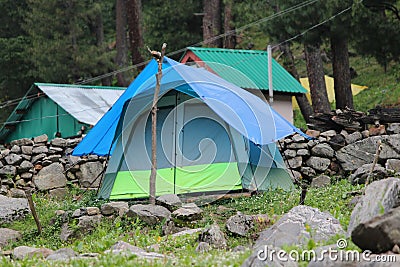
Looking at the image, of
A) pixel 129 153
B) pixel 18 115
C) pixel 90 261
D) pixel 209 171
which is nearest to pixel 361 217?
pixel 90 261

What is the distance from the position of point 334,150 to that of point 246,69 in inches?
191

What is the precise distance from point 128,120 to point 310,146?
12.9 ft

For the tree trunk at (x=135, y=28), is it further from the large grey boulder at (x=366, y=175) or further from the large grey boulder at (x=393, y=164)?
the large grey boulder at (x=366, y=175)

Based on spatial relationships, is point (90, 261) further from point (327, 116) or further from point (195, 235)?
point (327, 116)

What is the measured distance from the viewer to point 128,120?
42.0 feet

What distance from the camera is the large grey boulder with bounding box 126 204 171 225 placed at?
31.0ft

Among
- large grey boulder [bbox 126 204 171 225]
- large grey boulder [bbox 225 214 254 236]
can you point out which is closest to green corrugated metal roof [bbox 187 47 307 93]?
large grey boulder [bbox 126 204 171 225]

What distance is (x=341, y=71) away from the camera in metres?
16.5

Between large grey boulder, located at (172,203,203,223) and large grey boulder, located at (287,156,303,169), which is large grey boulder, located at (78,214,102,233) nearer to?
large grey boulder, located at (172,203,203,223)

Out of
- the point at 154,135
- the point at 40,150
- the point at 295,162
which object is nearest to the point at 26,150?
the point at 40,150

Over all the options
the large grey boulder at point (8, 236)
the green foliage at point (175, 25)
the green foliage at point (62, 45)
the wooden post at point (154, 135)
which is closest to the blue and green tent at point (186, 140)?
the wooden post at point (154, 135)

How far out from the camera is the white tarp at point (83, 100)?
17.9 meters

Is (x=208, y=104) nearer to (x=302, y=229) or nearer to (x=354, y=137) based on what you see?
(x=354, y=137)

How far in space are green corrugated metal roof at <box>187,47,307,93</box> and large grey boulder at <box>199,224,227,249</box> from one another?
9.17 m
